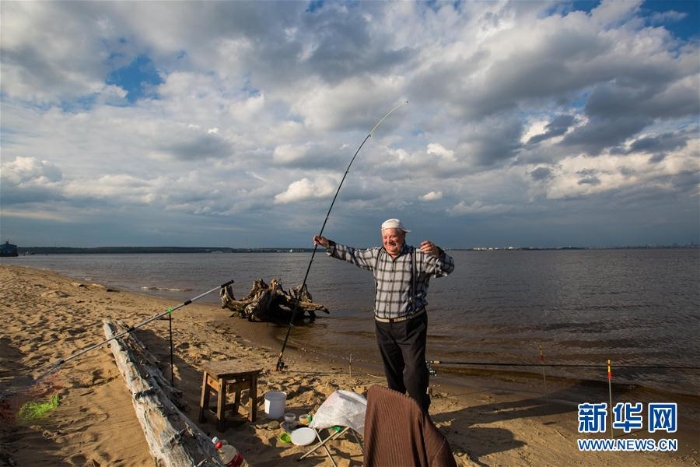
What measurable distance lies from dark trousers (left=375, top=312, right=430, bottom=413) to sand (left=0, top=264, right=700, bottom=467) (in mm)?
1004

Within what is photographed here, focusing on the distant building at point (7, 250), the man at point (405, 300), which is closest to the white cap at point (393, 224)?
the man at point (405, 300)

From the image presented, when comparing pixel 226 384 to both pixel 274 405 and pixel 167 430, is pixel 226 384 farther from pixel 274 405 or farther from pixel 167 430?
pixel 167 430

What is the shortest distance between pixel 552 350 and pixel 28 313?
54.6ft

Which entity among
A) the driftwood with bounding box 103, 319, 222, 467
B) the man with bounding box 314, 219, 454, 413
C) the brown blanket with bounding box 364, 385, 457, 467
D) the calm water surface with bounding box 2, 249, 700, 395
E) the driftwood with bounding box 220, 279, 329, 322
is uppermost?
the man with bounding box 314, 219, 454, 413

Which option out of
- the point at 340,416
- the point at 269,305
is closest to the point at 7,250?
the point at 269,305

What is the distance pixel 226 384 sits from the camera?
15.6 ft

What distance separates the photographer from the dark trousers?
4.29 m

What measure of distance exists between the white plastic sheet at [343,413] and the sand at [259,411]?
1.51 feet

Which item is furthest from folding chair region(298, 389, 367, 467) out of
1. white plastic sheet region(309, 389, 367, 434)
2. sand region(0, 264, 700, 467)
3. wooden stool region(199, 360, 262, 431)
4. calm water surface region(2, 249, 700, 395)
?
calm water surface region(2, 249, 700, 395)

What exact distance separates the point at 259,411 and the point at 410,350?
263cm

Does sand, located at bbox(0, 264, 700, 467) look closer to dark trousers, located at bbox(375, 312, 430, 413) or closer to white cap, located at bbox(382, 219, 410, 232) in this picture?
dark trousers, located at bbox(375, 312, 430, 413)

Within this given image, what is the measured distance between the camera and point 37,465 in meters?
3.77

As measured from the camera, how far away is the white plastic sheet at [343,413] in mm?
4039


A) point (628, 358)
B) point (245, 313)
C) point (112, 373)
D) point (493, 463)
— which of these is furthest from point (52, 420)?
point (628, 358)
